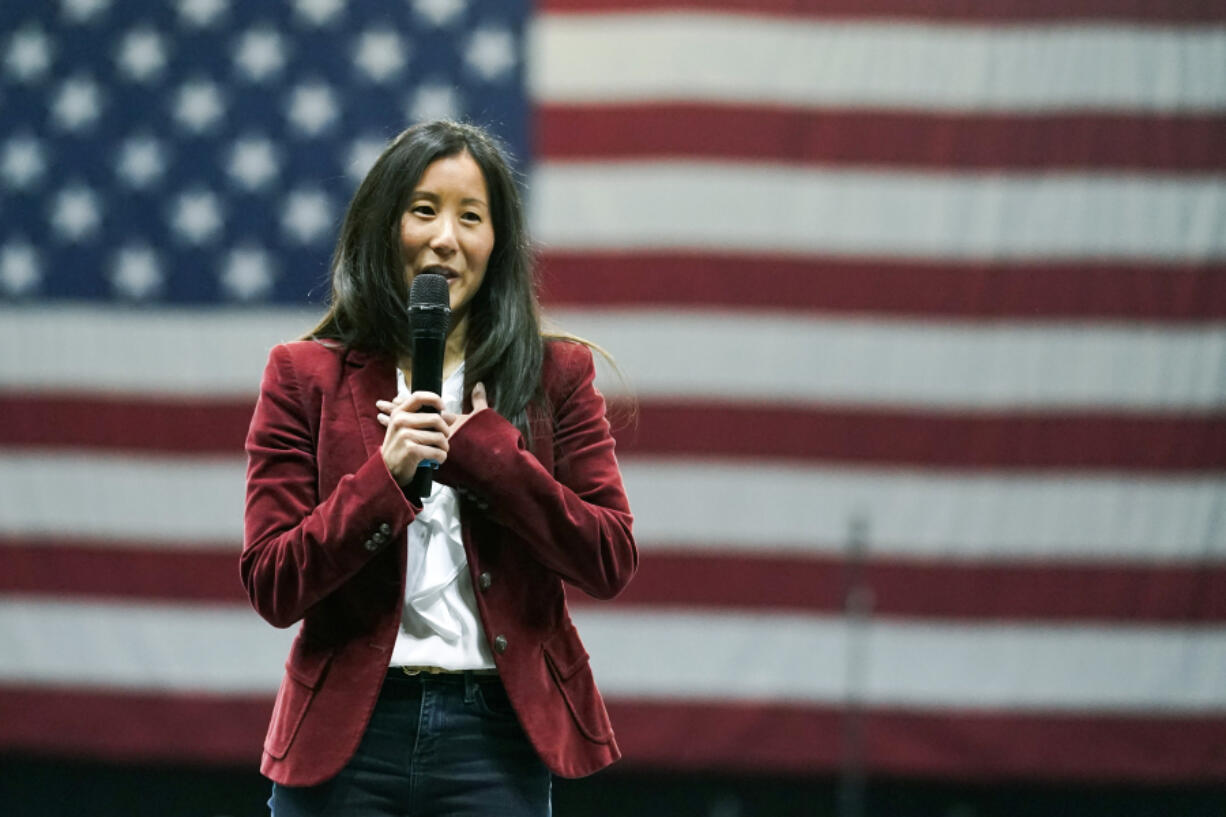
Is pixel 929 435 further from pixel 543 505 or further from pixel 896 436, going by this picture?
pixel 543 505

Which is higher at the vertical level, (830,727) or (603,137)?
(603,137)

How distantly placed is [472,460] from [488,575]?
12 cm

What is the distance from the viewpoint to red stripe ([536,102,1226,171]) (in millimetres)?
3535

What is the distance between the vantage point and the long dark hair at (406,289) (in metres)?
1.26

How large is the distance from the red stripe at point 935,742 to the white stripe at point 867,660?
0.14 feet

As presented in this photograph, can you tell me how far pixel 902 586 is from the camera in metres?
3.51

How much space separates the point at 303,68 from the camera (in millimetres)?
3596

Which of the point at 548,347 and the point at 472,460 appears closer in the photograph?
the point at 472,460

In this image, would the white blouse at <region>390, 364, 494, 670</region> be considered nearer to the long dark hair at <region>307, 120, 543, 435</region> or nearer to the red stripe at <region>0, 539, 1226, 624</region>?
the long dark hair at <region>307, 120, 543, 435</region>

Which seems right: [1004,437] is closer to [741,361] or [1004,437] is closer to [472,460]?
[741,361]

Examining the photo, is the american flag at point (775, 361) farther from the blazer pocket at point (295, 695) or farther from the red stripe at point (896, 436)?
the blazer pocket at point (295, 695)

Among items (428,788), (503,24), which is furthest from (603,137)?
(428,788)

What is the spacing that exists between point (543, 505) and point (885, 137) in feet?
8.81

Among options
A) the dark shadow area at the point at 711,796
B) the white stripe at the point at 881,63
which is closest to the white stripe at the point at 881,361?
the white stripe at the point at 881,63
